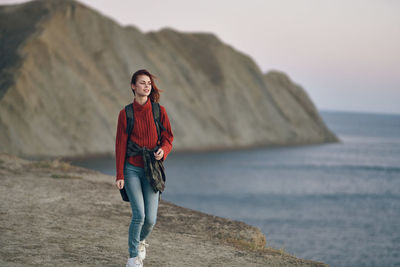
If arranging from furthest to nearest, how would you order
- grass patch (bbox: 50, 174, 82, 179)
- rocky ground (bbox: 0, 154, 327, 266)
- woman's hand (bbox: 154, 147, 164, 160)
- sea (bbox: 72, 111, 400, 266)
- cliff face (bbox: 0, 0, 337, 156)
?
cliff face (bbox: 0, 0, 337, 156) → sea (bbox: 72, 111, 400, 266) → grass patch (bbox: 50, 174, 82, 179) → rocky ground (bbox: 0, 154, 327, 266) → woman's hand (bbox: 154, 147, 164, 160)

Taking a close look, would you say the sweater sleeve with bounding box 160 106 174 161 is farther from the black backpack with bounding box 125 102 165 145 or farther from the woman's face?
the woman's face

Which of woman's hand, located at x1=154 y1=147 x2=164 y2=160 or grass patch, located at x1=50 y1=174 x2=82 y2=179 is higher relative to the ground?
woman's hand, located at x1=154 y1=147 x2=164 y2=160

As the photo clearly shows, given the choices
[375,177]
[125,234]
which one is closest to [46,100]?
[375,177]

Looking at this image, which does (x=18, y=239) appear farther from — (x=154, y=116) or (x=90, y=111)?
(x=90, y=111)

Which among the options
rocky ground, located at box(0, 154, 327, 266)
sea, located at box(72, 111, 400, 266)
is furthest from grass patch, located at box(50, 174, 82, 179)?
sea, located at box(72, 111, 400, 266)

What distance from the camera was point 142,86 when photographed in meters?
5.35

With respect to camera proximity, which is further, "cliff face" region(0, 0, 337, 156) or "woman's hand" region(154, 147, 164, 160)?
"cliff face" region(0, 0, 337, 156)

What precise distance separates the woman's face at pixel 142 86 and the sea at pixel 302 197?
9.86 meters

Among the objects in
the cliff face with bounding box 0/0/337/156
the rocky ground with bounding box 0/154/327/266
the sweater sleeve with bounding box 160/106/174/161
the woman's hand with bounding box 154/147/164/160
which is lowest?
the rocky ground with bounding box 0/154/327/266

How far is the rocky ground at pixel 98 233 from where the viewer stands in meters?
6.12

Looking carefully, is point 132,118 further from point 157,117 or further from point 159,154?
point 159,154

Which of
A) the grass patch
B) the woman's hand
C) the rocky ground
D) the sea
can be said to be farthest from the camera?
the sea

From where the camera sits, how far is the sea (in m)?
15.9

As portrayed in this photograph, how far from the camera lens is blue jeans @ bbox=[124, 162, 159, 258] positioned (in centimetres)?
524
